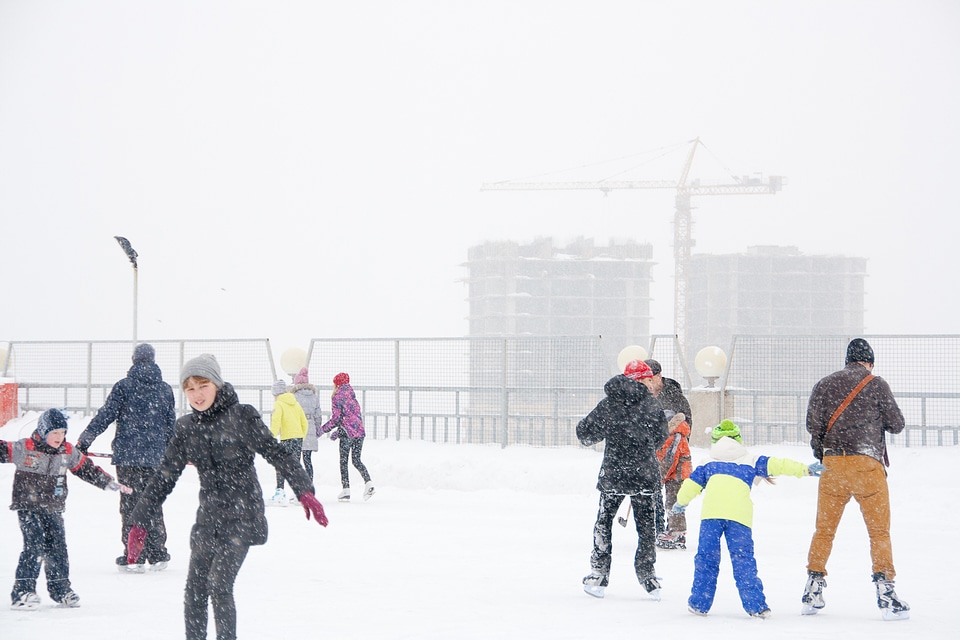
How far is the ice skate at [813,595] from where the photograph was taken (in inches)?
274

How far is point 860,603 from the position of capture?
7496mm

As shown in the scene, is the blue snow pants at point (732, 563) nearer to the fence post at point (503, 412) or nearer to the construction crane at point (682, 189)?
the fence post at point (503, 412)

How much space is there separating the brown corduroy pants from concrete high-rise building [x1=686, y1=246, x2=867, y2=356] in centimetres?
13636

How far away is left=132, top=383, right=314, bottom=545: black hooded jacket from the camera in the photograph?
509 cm

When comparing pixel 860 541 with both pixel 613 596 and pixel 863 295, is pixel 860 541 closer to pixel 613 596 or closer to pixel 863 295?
pixel 613 596

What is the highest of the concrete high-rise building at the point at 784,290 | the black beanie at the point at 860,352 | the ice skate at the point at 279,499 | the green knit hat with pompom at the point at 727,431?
the concrete high-rise building at the point at 784,290

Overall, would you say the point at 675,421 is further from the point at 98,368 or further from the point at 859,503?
the point at 98,368

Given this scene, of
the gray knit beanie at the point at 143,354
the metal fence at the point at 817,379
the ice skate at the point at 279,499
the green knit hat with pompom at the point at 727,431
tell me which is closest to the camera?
the green knit hat with pompom at the point at 727,431

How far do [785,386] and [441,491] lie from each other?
19.9 feet

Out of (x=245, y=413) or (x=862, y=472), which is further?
(x=862, y=472)

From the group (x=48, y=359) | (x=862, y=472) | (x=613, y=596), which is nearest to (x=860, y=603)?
(x=862, y=472)

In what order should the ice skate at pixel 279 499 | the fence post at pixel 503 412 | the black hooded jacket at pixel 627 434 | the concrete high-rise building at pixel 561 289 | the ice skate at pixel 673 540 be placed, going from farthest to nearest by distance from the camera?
the concrete high-rise building at pixel 561 289, the fence post at pixel 503 412, the ice skate at pixel 279 499, the ice skate at pixel 673 540, the black hooded jacket at pixel 627 434

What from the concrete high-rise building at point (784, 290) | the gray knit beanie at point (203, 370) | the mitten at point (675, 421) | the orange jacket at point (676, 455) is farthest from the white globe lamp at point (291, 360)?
the concrete high-rise building at point (784, 290)

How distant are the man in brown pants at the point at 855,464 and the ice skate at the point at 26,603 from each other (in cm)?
515
